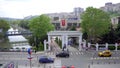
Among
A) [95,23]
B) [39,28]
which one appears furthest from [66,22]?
[39,28]

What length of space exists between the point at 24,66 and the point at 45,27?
22266 mm

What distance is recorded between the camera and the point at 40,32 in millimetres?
48500

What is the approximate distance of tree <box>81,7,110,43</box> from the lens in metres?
41.7

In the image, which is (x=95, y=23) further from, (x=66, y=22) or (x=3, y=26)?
(x=3, y=26)

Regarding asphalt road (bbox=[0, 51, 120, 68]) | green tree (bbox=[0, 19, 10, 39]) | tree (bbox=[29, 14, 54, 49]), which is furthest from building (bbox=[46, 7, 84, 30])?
green tree (bbox=[0, 19, 10, 39])

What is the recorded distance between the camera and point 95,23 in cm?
4191

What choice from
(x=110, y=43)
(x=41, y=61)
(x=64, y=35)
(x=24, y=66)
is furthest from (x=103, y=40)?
(x=24, y=66)

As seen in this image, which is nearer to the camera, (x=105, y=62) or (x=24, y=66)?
(x=24, y=66)

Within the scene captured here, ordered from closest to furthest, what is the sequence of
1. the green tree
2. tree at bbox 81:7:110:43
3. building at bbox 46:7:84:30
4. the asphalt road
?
the asphalt road, tree at bbox 81:7:110:43, building at bbox 46:7:84:30, the green tree

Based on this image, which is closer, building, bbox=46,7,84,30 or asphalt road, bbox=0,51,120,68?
asphalt road, bbox=0,51,120,68

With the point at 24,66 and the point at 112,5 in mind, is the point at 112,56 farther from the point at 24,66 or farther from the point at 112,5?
the point at 112,5

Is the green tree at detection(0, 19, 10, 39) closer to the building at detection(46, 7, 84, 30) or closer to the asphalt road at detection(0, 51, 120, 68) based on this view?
the building at detection(46, 7, 84, 30)

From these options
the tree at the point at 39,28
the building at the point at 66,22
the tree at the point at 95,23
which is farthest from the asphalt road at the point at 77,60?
the tree at the point at 39,28

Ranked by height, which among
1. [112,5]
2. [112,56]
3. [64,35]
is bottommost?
[112,56]
